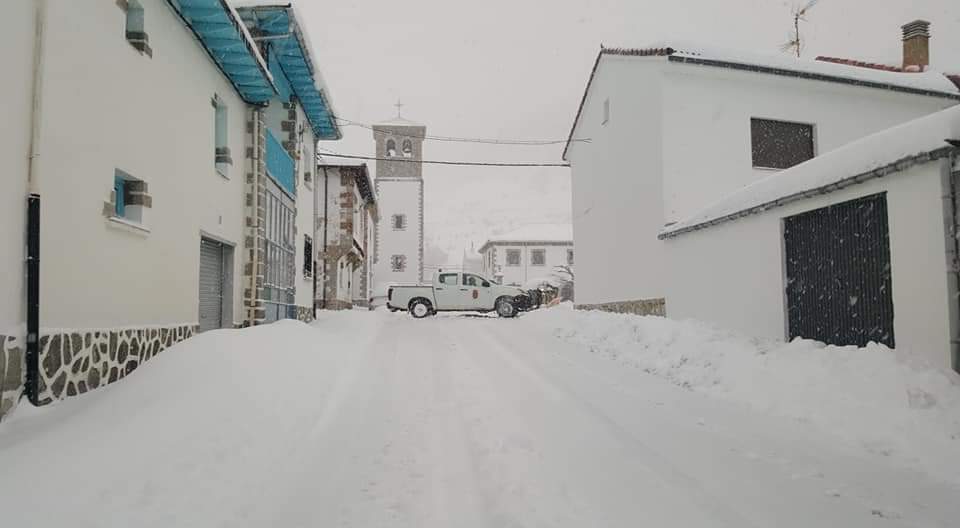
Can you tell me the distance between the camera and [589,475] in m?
3.76

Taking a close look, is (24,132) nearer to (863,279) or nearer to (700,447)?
(700,447)

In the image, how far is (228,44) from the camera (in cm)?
870

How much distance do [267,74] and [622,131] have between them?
10.0m

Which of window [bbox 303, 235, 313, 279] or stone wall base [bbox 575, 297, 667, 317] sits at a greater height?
window [bbox 303, 235, 313, 279]

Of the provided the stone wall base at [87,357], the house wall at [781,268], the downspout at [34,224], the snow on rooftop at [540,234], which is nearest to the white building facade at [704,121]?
the house wall at [781,268]

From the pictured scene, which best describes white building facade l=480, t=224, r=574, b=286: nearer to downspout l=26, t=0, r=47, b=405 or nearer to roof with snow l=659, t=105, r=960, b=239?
roof with snow l=659, t=105, r=960, b=239

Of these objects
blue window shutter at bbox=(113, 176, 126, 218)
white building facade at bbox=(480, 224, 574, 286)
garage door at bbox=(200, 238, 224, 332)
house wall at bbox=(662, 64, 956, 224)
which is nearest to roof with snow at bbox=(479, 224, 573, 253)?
white building facade at bbox=(480, 224, 574, 286)

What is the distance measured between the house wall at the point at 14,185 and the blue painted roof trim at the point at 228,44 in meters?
3.26

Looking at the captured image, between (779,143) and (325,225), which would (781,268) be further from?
(325,225)

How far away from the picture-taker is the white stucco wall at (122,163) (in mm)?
5090

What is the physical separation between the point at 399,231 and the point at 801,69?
3289 cm

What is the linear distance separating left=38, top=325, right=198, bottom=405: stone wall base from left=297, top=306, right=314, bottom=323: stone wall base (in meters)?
7.78

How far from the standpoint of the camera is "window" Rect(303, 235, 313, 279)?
16.1 meters

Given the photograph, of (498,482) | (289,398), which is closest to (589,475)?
(498,482)
